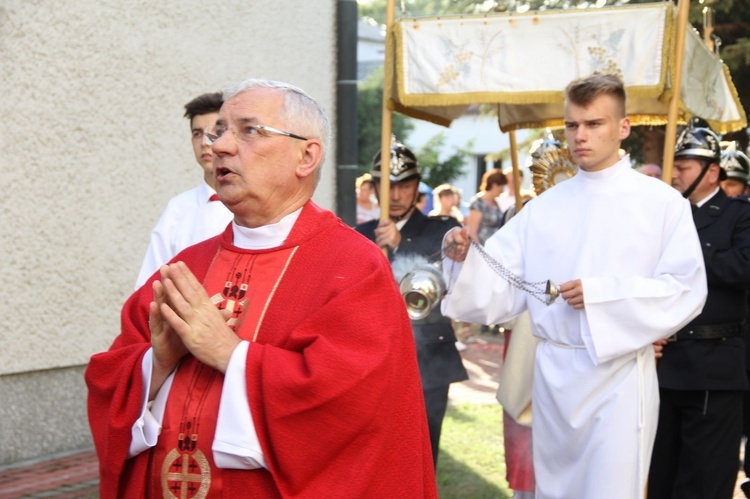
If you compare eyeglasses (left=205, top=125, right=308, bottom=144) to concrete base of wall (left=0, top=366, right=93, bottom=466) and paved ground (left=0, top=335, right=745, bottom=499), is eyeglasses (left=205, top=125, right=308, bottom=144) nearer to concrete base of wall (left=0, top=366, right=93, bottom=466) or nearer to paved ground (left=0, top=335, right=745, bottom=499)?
paved ground (left=0, top=335, right=745, bottom=499)

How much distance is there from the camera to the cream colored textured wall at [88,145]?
698 cm

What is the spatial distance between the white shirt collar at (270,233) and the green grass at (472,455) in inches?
163

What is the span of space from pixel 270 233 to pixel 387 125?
2.93 meters

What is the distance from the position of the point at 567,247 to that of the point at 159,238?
189 centimetres

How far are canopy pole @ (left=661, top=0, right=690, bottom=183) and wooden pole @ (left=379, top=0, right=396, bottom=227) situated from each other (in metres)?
1.46

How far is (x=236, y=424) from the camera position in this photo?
2822 mm

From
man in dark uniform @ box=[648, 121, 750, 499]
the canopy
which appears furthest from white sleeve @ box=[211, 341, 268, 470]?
man in dark uniform @ box=[648, 121, 750, 499]

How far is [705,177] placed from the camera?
6.22 meters

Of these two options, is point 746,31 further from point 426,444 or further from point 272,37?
point 426,444

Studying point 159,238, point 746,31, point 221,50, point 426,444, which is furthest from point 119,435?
point 746,31

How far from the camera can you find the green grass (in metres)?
7.15

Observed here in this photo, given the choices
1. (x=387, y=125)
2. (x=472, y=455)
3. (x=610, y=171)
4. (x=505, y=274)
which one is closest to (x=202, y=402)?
(x=505, y=274)

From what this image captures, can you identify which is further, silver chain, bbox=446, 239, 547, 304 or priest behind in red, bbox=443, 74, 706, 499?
silver chain, bbox=446, 239, 547, 304

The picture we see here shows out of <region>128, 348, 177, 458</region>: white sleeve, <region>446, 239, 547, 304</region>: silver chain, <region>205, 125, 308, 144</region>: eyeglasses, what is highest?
<region>205, 125, 308, 144</region>: eyeglasses
